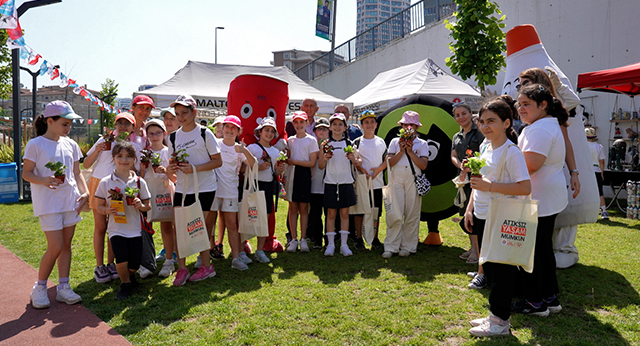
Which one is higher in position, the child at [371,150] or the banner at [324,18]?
the banner at [324,18]

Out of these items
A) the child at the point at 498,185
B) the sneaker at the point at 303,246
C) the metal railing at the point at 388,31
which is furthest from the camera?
the metal railing at the point at 388,31

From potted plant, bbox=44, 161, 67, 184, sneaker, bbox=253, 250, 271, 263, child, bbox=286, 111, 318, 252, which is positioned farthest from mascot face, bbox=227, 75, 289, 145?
potted plant, bbox=44, 161, 67, 184

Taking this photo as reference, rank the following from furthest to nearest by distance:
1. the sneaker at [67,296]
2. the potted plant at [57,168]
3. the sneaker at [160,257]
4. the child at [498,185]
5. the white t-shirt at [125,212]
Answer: the sneaker at [160,257], the white t-shirt at [125,212], the sneaker at [67,296], the potted plant at [57,168], the child at [498,185]

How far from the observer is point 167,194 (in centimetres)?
514

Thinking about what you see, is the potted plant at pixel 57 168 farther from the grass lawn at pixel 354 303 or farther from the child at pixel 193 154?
the grass lawn at pixel 354 303

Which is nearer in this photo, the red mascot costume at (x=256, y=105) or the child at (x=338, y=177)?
the child at (x=338, y=177)

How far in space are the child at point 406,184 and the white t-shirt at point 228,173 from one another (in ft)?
6.79

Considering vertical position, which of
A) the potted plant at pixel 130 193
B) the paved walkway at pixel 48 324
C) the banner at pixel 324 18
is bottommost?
the paved walkway at pixel 48 324

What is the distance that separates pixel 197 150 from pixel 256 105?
5.95ft

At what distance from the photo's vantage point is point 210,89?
41.2 feet

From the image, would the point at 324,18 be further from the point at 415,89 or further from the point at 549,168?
the point at 549,168

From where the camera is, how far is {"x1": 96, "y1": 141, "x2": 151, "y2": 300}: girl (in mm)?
4484

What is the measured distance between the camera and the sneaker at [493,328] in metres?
3.35

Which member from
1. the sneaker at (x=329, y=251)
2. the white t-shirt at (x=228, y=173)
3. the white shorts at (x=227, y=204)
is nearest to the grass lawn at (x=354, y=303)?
the sneaker at (x=329, y=251)
